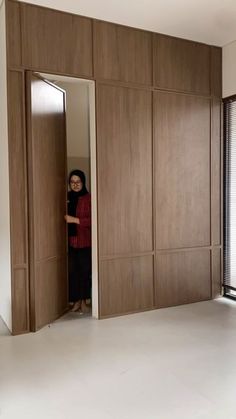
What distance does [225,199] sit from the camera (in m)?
5.16

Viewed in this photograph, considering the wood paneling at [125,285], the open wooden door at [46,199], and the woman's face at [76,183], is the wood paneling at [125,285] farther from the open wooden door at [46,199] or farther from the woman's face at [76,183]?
the woman's face at [76,183]

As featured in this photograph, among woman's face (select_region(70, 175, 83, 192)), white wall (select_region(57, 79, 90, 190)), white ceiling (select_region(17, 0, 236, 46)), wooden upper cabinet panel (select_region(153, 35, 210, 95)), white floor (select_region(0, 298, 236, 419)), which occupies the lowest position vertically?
white floor (select_region(0, 298, 236, 419))

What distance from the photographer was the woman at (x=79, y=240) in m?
4.55

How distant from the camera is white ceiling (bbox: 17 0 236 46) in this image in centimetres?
386

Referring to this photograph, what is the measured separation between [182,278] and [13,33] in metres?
3.39

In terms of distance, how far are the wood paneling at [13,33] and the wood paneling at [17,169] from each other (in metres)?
0.14

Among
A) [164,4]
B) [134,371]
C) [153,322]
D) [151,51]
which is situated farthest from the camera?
[151,51]

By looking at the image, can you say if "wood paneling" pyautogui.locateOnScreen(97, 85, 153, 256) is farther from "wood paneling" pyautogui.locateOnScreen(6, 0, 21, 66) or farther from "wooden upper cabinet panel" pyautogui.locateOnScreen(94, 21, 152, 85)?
"wood paneling" pyautogui.locateOnScreen(6, 0, 21, 66)

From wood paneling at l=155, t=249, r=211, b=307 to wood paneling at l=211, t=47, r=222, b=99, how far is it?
2.12m

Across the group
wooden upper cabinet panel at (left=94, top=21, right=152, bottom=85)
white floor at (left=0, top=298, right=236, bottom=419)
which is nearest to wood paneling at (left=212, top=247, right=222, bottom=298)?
white floor at (left=0, top=298, right=236, bottom=419)

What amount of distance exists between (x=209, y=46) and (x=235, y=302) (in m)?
3.33

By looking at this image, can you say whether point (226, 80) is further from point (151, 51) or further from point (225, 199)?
point (225, 199)

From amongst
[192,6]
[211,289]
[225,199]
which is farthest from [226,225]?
[192,6]

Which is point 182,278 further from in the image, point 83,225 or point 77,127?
point 77,127
